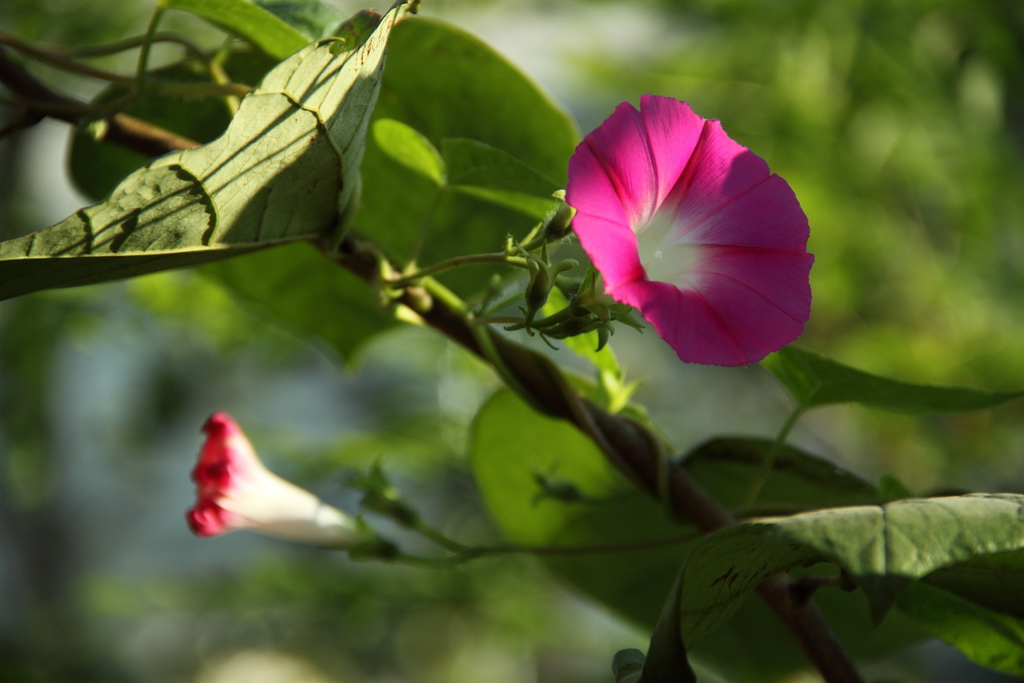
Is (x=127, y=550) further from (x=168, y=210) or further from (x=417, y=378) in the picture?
(x=168, y=210)

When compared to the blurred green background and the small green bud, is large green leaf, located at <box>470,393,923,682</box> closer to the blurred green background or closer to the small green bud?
the small green bud

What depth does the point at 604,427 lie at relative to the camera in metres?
0.32

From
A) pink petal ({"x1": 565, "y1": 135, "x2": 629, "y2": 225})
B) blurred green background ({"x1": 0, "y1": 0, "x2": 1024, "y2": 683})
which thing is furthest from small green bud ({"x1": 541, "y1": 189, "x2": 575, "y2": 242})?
blurred green background ({"x1": 0, "y1": 0, "x2": 1024, "y2": 683})

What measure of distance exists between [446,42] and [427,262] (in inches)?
4.4

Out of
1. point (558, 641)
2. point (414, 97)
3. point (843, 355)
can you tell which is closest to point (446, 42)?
point (414, 97)

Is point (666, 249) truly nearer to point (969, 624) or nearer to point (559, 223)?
point (559, 223)

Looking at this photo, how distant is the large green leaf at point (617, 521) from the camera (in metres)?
0.39

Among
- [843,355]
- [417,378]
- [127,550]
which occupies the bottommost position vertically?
[127,550]

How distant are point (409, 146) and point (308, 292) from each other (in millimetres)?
168

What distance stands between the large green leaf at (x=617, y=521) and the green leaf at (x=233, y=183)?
179 mm

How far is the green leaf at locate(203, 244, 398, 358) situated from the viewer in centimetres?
45

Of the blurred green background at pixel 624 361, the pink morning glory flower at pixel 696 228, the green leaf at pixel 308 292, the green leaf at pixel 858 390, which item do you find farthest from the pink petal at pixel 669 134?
the blurred green background at pixel 624 361

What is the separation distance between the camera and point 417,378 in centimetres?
137

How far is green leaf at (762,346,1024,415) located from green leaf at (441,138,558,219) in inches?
4.6
